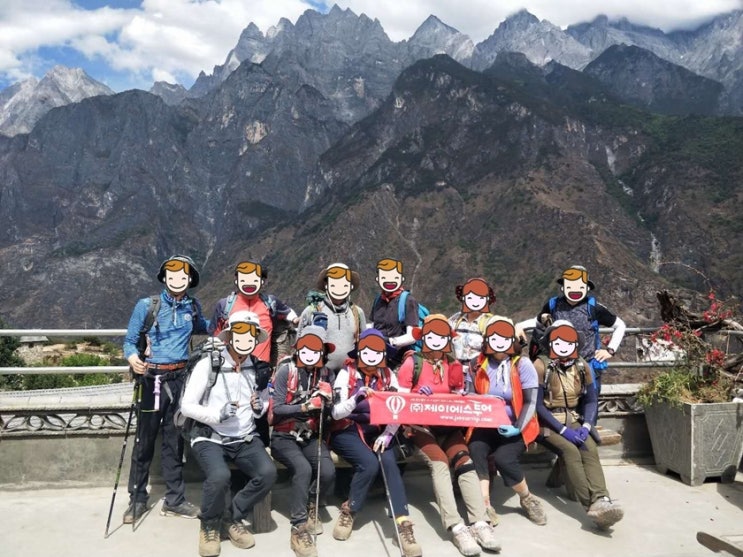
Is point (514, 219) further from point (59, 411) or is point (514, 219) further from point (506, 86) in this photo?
point (59, 411)

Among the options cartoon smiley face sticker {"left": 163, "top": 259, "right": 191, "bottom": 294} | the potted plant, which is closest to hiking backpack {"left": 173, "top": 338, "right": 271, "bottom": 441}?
cartoon smiley face sticker {"left": 163, "top": 259, "right": 191, "bottom": 294}

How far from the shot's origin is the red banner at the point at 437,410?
506cm

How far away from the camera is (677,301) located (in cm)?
648

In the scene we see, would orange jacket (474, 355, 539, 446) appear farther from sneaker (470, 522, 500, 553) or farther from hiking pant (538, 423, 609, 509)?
sneaker (470, 522, 500, 553)

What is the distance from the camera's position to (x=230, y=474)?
4836 millimetres

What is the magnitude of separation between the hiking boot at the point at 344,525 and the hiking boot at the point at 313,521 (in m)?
0.14

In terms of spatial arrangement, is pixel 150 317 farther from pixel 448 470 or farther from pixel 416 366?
pixel 448 470

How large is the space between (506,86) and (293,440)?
181 m

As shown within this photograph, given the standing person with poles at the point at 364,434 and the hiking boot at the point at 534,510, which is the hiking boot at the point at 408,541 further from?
the hiking boot at the point at 534,510

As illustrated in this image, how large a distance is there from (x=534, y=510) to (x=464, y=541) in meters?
0.86

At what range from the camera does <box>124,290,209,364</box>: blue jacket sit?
526 centimetres

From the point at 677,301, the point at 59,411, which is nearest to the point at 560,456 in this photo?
the point at 677,301

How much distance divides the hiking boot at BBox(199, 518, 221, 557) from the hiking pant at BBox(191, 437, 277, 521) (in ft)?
0.16

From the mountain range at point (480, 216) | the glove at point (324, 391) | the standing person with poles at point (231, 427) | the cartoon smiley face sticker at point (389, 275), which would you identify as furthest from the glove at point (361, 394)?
the mountain range at point (480, 216)
